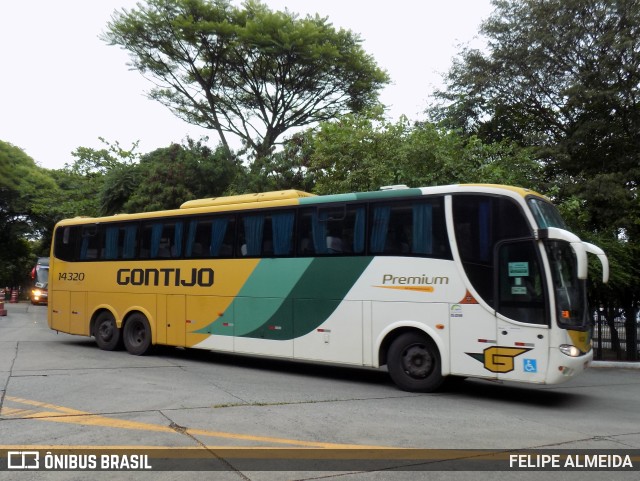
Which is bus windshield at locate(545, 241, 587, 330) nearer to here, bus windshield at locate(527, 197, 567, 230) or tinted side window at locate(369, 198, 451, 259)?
bus windshield at locate(527, 197, 567, 230)

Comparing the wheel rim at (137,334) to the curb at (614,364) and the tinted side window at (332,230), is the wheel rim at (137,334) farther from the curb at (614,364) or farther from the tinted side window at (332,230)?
the curb at (614,364)

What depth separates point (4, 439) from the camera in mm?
6129

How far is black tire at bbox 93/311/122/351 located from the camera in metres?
14.2

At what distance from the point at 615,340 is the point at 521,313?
9.33 metres

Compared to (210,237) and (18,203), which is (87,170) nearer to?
(18,203)

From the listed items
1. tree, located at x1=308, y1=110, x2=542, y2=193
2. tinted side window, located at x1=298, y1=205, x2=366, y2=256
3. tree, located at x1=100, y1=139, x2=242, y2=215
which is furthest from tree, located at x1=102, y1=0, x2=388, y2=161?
tinted side window, located at x1=298, y1=205, x2=366, y2=256

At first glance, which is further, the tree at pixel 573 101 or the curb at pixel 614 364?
the tree at pixel 573 101

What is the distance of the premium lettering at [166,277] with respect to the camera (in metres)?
12.6

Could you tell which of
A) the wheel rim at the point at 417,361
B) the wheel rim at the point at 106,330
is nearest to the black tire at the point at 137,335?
the wheel rim at the point at 106,330

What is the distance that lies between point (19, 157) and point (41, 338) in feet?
113

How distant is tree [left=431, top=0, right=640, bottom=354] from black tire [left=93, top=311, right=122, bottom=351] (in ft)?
36.6

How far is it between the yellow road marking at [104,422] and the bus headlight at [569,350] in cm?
362

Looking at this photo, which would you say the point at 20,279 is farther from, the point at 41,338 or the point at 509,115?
the point at 509,115

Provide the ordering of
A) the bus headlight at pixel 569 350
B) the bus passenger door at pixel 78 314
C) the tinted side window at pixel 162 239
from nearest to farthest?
the bus headlight at pixel 569 350 < the tinted side window at pixel 162 239 < the bus passenger door at pixel 78 314
